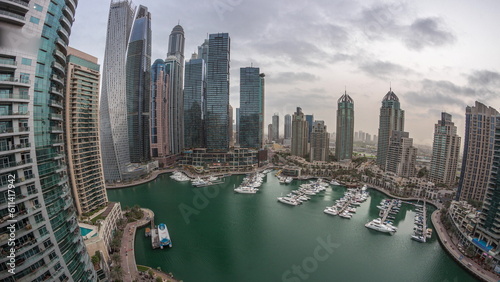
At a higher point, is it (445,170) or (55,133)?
(55,133)

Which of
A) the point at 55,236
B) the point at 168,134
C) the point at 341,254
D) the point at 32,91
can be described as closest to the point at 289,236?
the point at 341,254

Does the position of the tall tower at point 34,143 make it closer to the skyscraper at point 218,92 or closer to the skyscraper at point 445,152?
the skyscraper at point 218,92

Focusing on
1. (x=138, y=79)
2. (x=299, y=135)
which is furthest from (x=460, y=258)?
(x=138, y=79)

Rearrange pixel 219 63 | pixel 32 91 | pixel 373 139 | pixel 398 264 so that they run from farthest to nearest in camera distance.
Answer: pixel 373 139 < pixel 219 63 < pixel 398 264 < pixel 32 91

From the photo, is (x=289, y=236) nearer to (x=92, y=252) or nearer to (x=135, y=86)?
(x=92, y=252)

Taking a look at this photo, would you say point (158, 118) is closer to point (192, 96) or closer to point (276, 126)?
point (192, 96)

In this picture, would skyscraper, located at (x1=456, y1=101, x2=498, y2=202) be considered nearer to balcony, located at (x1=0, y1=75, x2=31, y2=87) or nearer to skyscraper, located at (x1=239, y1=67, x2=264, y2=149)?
skyscraper, located at (x1=239, y1=67, x2=264, y2=149)

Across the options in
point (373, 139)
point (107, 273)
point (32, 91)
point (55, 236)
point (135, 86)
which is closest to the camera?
point (32, 91)

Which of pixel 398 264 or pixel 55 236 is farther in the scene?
pixel 398 264
